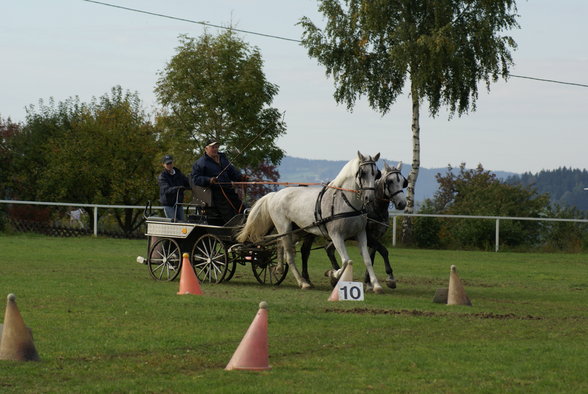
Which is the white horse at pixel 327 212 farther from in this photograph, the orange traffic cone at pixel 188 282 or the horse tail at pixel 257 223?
the orange traffic cone at pixel 188 282

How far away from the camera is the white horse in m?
15.2

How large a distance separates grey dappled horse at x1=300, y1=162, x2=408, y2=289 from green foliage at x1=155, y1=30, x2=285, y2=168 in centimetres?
2198

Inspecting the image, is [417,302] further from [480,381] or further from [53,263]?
[53,263]

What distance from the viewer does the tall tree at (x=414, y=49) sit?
111 ft

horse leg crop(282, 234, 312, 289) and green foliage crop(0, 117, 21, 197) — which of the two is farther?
green foliage crop(0, 117, 21, 197)

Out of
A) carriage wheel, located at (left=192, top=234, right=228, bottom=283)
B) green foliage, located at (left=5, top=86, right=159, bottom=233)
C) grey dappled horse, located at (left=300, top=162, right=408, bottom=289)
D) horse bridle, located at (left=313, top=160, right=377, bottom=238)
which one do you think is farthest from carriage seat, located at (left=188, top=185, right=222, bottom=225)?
green foliage, located at (left=5, top=86, right=159, bottom=233)

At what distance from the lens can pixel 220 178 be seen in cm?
1680

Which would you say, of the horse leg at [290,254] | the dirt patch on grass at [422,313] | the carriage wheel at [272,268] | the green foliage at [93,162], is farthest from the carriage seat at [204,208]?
the green foliage at [93,162]

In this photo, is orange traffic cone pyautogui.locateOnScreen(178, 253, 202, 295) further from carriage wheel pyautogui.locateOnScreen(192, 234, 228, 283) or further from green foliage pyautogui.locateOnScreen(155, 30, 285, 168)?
green foliage pyautogui.locateOnScreen(155, 30, 285, 168)

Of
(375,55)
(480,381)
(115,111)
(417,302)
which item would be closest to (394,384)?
(480,381)

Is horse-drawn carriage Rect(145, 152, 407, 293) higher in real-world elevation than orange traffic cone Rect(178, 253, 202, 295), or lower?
higher

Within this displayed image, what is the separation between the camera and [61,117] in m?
47.9

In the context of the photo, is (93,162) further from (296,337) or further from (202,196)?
(296,337)

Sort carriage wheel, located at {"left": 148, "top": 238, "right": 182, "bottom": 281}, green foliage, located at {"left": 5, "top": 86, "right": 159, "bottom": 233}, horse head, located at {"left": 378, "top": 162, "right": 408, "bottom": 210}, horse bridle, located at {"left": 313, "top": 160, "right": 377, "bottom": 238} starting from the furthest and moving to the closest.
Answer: green foliage, located at {"left": 5, "top": 86, "right": 159, "bottom": 233}, carriage wheel, located at {"left": 148, "top": 238, "right": 182, "bottom": 281}, horse head, located at {"left": 378, "top": 162, "right": 408, "bottom": 210}, horse bridle, located at {"left": 313, "top": 160, "right": 377, "bottom": 238}
